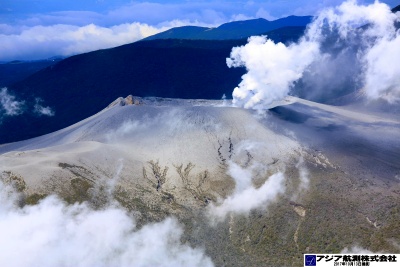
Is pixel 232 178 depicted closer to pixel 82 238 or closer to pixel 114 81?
pixel 82 238

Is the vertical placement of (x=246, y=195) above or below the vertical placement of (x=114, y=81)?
below

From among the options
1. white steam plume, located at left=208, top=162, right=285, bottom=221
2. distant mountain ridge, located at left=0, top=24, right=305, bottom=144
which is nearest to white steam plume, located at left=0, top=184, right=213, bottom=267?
white steam plume, located at left=208, top=162, right=285, bottom=221

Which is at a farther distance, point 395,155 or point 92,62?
point 92,62

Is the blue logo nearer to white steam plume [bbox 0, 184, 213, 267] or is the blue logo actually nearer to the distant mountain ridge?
white steam plume [bbox 0, 184, 213, 267]

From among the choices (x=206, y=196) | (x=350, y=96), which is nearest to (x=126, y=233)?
(x=206, y=196)

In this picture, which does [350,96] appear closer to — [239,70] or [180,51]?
[239,70]

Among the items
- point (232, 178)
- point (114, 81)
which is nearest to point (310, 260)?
point (232, 178)

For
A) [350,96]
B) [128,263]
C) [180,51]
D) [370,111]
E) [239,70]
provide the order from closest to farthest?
[128,263] < [370,111] < [350,96] < [239,70] < [180,51]
